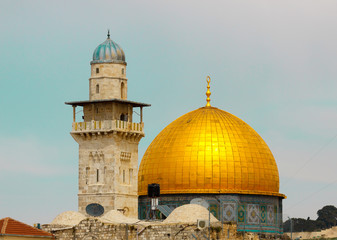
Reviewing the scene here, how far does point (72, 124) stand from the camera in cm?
7144

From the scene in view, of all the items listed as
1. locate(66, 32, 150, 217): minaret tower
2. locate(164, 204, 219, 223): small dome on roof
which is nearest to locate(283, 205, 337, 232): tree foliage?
locate(66, 32, 150, 217): minaret tower

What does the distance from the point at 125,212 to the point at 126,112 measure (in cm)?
607

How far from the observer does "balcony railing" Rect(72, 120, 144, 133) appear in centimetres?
6994

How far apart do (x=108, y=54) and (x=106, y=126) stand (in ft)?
14.5

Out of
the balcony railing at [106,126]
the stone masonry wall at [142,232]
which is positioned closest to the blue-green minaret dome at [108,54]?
the balcony railing at [106,126]

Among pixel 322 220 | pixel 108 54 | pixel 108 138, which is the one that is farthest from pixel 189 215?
pixel 322 220

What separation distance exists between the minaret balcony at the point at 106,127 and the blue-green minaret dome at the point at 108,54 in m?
3.70

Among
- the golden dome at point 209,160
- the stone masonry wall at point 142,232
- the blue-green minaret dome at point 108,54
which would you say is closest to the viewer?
the stone masonry wall at point 142,232

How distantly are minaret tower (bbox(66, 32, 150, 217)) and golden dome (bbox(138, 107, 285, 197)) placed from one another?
2.42 m

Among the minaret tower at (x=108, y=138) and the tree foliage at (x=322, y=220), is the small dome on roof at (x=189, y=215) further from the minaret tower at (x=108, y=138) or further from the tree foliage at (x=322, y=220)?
the tree foliage at (x=322, y=220)

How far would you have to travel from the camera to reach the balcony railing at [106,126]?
6994 centimetres

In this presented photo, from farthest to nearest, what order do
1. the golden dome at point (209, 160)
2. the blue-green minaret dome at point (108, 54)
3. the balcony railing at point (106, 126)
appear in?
the golden dome at point (209, 160) → the blue-green minaret dome at point (108, 54) → the balcony railing at point (106, 126)

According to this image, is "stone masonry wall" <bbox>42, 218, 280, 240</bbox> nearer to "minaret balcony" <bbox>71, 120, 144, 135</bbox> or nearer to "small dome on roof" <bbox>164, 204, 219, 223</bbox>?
"small dome on roof" <bbox>164, 204, 219, 223</bbox>

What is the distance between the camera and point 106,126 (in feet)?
230
